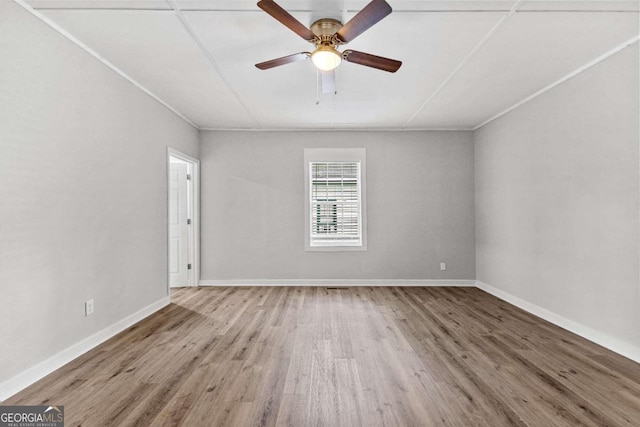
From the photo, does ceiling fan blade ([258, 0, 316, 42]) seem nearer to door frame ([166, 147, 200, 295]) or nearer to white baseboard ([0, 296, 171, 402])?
white baseboard ([0, 296, 171, 402])

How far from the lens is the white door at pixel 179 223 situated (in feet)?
17.4

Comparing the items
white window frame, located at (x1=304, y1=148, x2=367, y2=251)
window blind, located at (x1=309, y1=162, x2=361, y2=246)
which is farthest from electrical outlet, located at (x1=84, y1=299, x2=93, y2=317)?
window blind, located at (x1=309, y1=162, x2=361, y2=246)

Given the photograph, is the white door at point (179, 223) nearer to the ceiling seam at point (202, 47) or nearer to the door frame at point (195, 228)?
the door frame at point (195, 228)

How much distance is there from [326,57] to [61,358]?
3.06 metres

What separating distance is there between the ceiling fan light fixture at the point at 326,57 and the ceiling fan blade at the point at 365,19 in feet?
0.38

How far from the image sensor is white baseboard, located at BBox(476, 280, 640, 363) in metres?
2.72

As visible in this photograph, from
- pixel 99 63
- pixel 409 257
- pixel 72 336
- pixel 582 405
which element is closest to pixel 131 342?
pixel 72 336

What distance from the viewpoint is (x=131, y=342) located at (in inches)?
120

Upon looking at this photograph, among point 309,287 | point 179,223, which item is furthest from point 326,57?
point 179,223

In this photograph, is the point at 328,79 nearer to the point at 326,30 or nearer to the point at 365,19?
the point at 326,30

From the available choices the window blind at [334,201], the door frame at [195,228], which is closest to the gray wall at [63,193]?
the door frame at [195,228]

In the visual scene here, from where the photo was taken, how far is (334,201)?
5566 millimetres

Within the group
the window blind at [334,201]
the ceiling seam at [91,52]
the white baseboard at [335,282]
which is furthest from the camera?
the window blind at [334,201]

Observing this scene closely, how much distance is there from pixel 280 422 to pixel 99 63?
3313 millimetres
